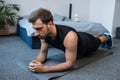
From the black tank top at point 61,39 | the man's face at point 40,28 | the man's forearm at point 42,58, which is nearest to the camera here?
the man's face at point 40,28

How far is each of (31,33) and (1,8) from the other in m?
1.13

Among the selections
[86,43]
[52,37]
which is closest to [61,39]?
[52,37]

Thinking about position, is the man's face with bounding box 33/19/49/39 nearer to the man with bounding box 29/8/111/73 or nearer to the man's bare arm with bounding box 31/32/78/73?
the man with bounding box 29/8/111/73

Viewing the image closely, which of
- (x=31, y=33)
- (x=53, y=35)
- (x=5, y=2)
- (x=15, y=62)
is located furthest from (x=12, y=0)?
(x=53, y=35)

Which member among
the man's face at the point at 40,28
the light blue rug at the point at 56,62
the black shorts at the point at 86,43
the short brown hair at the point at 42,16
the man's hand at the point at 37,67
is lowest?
the light blue rug at the point at 56,62

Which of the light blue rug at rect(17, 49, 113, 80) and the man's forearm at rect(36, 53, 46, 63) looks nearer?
the light blue rug at rect(17, 49, 113, 80)

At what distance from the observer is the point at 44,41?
1905 mm

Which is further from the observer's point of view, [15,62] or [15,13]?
[15,13]

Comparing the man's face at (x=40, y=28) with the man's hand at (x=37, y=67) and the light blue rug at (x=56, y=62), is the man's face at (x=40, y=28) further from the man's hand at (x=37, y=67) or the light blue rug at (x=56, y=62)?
the light blue rug at (x=56, y=62)

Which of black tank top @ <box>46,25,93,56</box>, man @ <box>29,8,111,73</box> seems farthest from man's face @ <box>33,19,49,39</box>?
black tank top @ <box>46,25,93,56</box>

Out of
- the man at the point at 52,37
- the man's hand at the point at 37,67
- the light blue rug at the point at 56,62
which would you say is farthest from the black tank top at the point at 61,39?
the man's hand at the point at 37,67

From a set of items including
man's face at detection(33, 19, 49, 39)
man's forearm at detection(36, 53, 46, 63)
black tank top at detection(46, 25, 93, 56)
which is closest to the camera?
man's face at detection(33, 19, 49, 39)

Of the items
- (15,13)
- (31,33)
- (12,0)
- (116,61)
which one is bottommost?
(116,61)

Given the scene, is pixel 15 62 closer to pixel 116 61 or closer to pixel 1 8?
pixel 116 61
